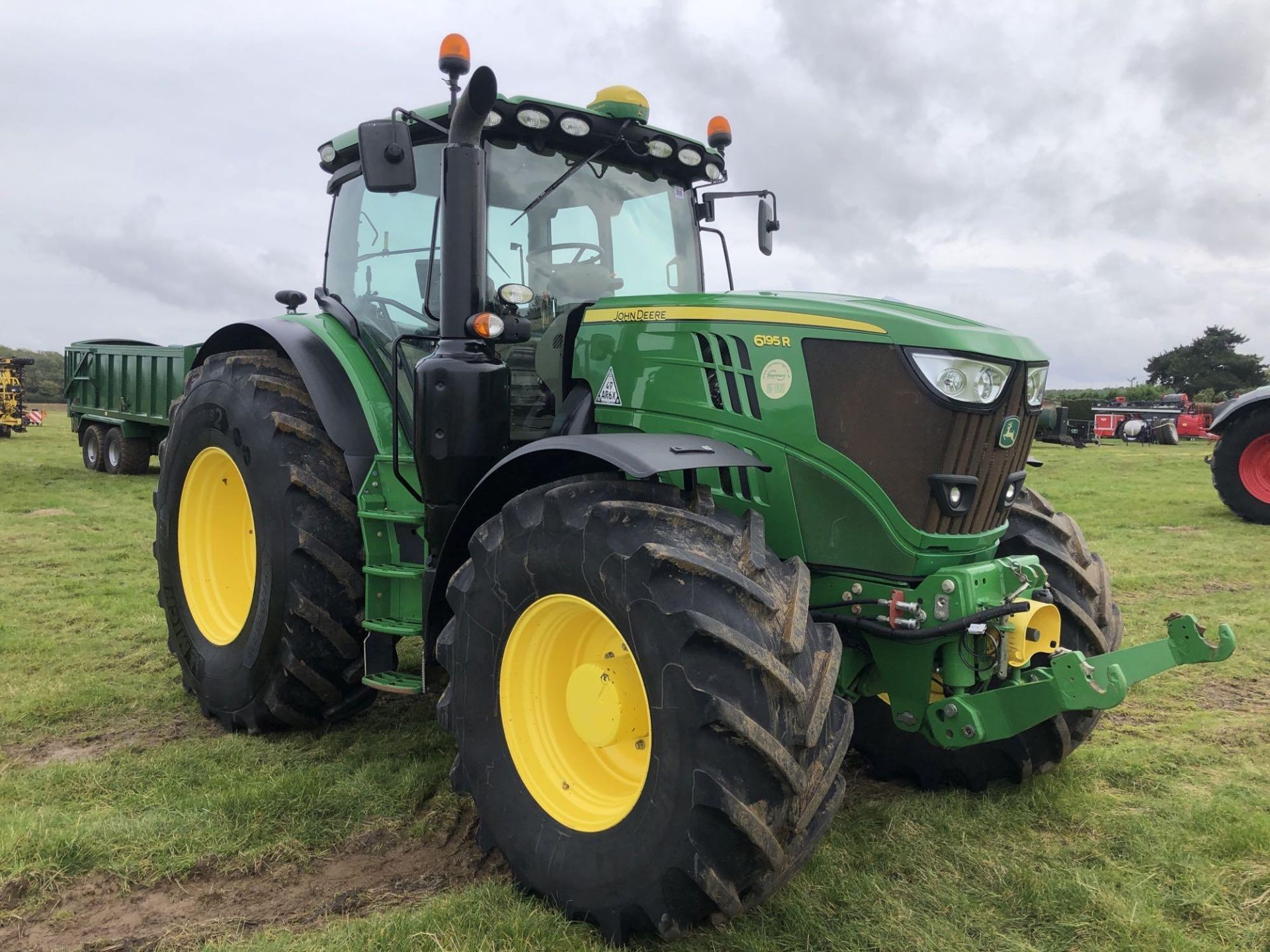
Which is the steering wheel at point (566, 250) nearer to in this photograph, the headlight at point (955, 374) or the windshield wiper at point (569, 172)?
the windshield wiper at point (569, 172)

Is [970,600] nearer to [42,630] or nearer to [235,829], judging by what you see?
[235,829]

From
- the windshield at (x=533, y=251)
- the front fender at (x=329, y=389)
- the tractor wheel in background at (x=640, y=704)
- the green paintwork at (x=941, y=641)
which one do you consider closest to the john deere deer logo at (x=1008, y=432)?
the green paintwork at (x=941, y=641)

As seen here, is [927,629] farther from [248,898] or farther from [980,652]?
[248,898]

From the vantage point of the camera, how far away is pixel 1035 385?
129 inches

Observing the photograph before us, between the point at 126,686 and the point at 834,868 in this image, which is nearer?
the point at 834,868

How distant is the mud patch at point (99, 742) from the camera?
158 inches

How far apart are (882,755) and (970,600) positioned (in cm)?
120

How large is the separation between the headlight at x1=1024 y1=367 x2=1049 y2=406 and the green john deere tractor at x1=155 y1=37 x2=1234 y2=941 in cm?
2

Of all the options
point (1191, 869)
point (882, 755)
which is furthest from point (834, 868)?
point (1191, 869)

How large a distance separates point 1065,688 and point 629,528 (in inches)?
52.9

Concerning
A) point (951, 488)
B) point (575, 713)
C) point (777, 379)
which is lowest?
point (575, 713)

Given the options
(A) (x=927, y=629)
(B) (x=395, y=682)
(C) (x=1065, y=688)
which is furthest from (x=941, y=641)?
(B) (x=395, y=682)

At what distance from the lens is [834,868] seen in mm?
3033

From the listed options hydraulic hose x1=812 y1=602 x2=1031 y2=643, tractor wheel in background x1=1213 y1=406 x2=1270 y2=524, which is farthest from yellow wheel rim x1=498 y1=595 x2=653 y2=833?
tractor wheel in background x1=1213 y1=406 x2=1270 y2=524
